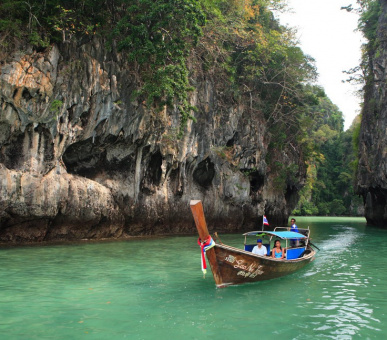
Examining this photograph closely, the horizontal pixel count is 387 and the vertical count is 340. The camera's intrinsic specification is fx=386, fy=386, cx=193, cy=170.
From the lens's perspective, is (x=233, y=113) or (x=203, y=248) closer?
(x=203, y=248)

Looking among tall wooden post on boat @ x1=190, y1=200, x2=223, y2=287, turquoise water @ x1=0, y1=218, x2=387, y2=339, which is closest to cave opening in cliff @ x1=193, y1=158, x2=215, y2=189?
turquoise water @ x1=0, y1=218, x2=387, y2=339

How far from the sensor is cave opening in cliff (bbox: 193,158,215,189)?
2252cm

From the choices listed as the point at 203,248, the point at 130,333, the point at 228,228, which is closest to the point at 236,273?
the point at 203,248

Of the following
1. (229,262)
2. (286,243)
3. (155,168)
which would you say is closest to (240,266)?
(229,262)

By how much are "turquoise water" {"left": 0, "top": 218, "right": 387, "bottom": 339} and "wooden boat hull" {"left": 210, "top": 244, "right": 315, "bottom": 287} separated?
0.68 ft

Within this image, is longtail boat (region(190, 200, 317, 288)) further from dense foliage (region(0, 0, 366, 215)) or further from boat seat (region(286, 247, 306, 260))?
dense foliage (region(0, 0, 366, 215))

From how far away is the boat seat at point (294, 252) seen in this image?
36.7 ft

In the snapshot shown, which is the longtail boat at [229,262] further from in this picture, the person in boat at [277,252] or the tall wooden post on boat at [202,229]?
the person in boat at [277,252]

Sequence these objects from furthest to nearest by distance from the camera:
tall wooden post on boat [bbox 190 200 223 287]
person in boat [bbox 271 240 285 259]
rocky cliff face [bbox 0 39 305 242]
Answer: rocky cliff face [bbox 0 39 305 242], person in boat [bbox 271 240 285 259], tall wooden post on boat [bbox 190 200 223 287]

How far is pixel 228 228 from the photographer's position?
2455 cm

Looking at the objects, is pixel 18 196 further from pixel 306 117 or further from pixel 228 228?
pixel 306 117

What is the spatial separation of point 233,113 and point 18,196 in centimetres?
1453

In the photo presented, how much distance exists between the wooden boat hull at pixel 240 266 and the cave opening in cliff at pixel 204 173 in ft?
45.0

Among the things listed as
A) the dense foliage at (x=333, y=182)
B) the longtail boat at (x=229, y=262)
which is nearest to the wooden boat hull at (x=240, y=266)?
the longtail boat at (x=229, y=262)
